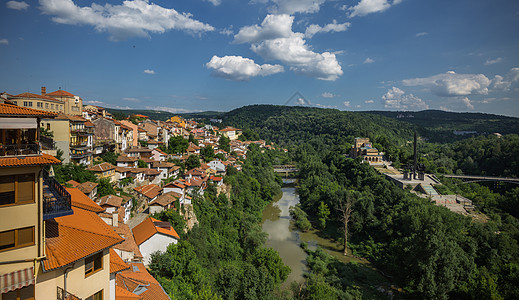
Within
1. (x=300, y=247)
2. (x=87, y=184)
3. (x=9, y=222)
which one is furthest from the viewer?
(x=300, y=247)

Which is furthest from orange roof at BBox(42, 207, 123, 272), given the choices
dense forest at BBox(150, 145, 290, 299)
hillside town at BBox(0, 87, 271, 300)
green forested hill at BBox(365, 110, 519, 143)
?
green forested hill at BBox(365, 110, 519, 143)

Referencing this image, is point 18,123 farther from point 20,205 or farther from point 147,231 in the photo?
point 147,231

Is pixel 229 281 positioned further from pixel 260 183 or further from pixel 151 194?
pixel 260 183

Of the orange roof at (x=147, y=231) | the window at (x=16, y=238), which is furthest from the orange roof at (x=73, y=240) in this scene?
the orange roof at (x=147, y=231)

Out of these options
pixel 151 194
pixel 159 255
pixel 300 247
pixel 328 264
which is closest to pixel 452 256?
pixel 328 264

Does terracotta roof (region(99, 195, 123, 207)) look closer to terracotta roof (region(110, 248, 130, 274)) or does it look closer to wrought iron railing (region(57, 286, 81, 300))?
terracotta roof (region(110, 248, 130, 274))
